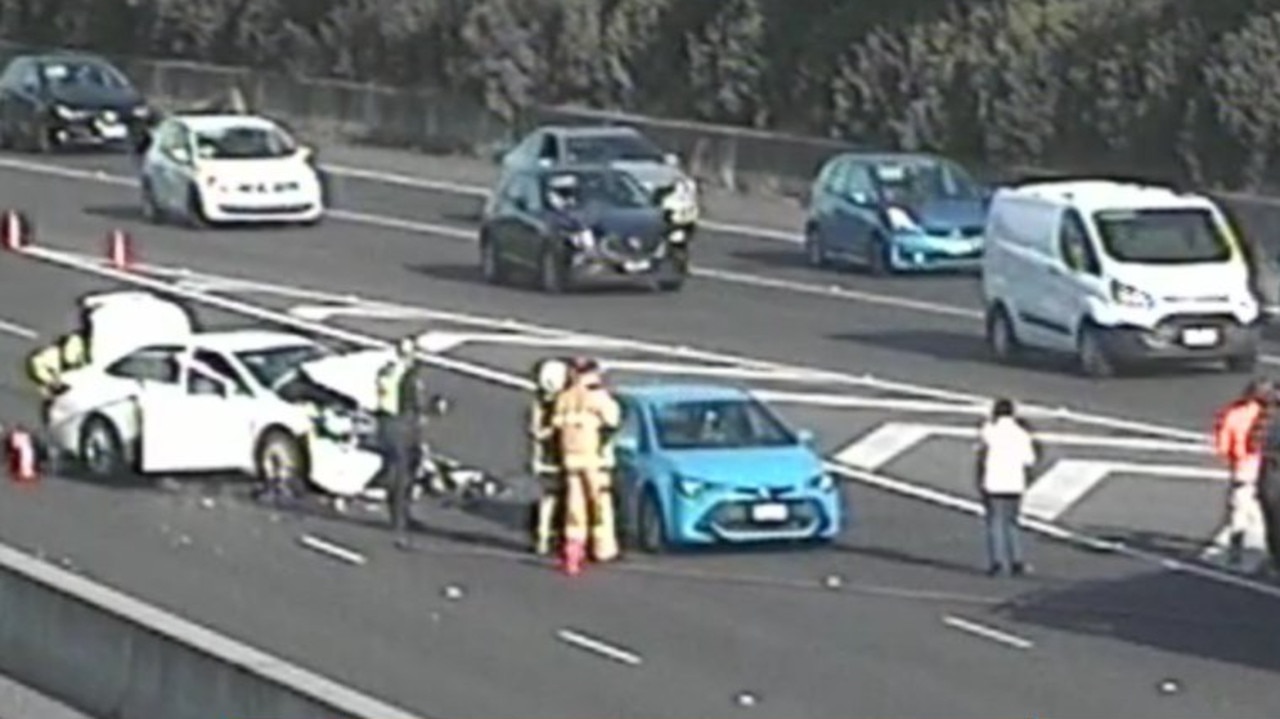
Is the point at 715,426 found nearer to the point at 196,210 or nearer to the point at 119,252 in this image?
the point at 119,252

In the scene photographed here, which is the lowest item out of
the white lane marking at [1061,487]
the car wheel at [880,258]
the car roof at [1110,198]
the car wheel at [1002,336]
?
the car wheel at [880,258]

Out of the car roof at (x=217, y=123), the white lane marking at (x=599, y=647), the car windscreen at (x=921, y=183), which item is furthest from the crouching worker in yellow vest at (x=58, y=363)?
the car roof at (x=217, y=123)

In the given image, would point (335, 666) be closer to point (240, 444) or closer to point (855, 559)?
point (855, 559)

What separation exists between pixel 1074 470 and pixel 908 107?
28621mm

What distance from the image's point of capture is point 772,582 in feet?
99.5

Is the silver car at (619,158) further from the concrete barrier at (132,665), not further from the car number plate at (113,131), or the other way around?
the concrete barrier at (132,665)

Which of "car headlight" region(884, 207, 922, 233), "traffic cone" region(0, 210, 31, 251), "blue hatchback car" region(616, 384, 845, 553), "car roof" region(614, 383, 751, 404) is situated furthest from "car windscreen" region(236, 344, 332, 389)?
"traffic cone" region(0, 210, 31, 251)

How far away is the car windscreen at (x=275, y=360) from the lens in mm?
36125

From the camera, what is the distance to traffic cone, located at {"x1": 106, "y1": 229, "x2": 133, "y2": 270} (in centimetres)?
5184

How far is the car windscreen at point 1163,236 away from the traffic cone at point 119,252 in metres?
14.1

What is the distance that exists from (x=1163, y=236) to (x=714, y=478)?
1229cm

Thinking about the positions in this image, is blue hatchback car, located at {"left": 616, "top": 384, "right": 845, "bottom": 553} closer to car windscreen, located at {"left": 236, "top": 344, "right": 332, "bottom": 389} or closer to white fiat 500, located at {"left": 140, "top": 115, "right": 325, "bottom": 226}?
car windscreen, located at {"left": 236, "top": 344, "right": 332, "bottom": 389}

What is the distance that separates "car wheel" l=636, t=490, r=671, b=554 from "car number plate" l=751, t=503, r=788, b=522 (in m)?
0.65

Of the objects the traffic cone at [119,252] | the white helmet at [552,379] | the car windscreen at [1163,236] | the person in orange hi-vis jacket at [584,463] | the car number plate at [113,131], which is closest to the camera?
the person in orange hi-vis jacket at [584,463]
